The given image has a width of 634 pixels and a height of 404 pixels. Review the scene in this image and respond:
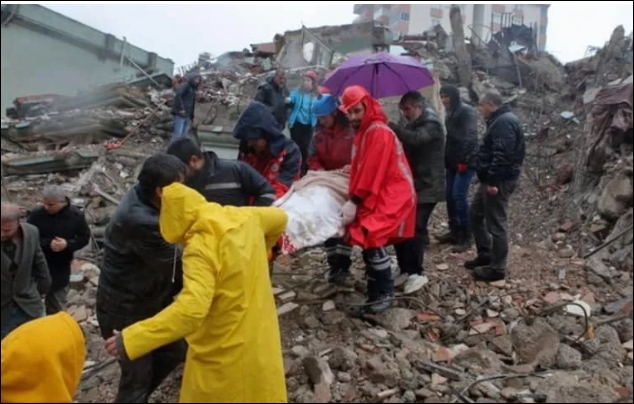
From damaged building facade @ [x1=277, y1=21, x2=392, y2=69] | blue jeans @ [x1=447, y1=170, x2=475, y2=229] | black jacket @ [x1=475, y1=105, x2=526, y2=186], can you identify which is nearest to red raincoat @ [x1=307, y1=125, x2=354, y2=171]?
black jacket @ [x1=475, y1=105, x2=526, y2=186]

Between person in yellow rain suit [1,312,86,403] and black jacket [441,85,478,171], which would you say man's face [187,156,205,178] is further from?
black jacket [441,85,478,171]

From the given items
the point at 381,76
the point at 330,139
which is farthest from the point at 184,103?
the point at 330,139

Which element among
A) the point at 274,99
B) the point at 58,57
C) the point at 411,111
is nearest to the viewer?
the point at 411,111

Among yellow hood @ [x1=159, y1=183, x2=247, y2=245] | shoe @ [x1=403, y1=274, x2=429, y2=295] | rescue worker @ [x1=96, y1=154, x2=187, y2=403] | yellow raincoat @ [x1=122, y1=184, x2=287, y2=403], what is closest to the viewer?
yellow raincoat @ [x1=122, y1=184, x2=287, y2=403]

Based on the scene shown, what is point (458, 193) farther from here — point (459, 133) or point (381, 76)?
point (381, 76)

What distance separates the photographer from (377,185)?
12.2ft

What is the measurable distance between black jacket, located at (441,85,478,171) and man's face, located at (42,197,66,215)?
3.28m

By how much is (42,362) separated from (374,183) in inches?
87.8

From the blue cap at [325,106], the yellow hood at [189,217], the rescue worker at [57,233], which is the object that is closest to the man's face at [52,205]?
the rescue worker at [57,233]

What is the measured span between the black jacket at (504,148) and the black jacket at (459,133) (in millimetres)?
770

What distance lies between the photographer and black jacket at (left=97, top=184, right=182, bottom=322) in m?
2.86

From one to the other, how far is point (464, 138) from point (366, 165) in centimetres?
193

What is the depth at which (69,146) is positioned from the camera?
43.1 ft

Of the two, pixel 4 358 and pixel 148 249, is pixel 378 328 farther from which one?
pixel 4 358
